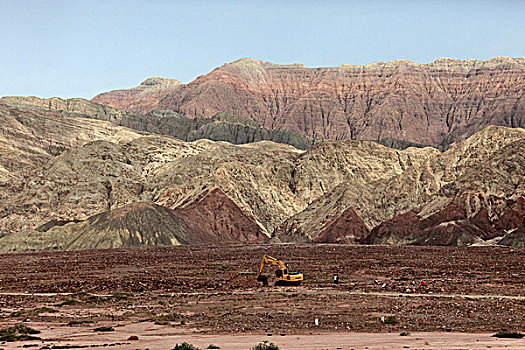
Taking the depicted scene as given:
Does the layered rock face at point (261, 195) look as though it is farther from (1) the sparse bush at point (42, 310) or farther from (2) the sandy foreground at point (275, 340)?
(2) the sandy foreground at point (275, 340)

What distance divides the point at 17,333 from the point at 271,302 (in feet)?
47.2

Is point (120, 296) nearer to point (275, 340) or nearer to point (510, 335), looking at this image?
point (275, 340)

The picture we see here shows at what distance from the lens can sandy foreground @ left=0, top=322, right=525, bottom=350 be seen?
21984 millimetres

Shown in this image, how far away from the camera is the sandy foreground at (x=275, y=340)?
21984 millimetres

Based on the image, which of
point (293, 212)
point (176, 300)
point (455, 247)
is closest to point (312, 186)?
point (293, 212)

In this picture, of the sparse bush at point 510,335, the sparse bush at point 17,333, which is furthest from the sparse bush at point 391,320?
the sparse bush at point 17,333

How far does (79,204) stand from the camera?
411 feet

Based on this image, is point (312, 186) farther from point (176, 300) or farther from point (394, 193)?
point (176, 300)

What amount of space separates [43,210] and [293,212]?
46.2m

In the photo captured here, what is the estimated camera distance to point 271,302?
37.0 meters

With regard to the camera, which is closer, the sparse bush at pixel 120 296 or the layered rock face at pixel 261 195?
the sparse bush at pixel 120 296

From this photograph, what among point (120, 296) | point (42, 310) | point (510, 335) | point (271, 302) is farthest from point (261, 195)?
point (510, 335)

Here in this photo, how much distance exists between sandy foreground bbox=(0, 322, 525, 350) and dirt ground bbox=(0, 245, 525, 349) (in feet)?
0.13

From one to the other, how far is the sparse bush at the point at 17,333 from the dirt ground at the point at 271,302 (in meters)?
0.69
